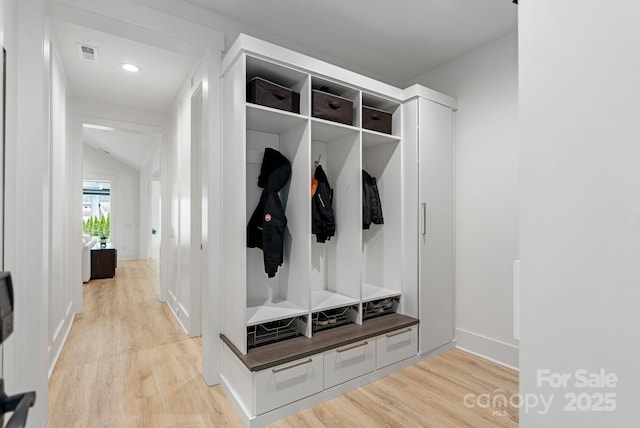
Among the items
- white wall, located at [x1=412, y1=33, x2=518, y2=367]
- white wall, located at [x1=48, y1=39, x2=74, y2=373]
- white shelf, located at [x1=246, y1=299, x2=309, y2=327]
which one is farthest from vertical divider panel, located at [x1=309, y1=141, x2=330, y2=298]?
white wall, located at [x1=48, y1=39, x2=74, y2=373]

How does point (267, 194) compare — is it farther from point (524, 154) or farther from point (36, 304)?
point (524, 154)

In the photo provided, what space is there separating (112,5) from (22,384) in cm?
219

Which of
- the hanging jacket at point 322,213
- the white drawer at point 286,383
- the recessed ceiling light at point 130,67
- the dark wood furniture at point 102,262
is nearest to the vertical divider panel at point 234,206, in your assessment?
the white drawer at point 286,383

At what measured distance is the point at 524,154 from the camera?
2.76ft

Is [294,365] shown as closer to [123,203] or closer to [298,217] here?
[298,217]

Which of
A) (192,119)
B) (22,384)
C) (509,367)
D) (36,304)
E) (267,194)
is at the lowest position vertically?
(509,367)

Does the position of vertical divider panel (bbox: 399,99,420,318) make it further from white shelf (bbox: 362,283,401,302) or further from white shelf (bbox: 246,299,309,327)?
white shelf (bbox: 246,299,309,327)

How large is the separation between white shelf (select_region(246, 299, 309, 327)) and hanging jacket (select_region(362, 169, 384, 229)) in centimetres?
100

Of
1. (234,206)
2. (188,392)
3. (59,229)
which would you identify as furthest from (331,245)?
(59,229)

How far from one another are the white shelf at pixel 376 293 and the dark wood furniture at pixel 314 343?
0.60ft

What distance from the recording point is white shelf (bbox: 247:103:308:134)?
6.90 ft

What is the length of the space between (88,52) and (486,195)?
3679mm

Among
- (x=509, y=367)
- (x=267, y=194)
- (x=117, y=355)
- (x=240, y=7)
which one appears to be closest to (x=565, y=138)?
(x=267, y=194)

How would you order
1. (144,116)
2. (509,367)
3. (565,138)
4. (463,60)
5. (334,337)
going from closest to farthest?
1. (565,138)
2. (334,337)
3. (509,367)
4. (463,60)
5. (144,116)
